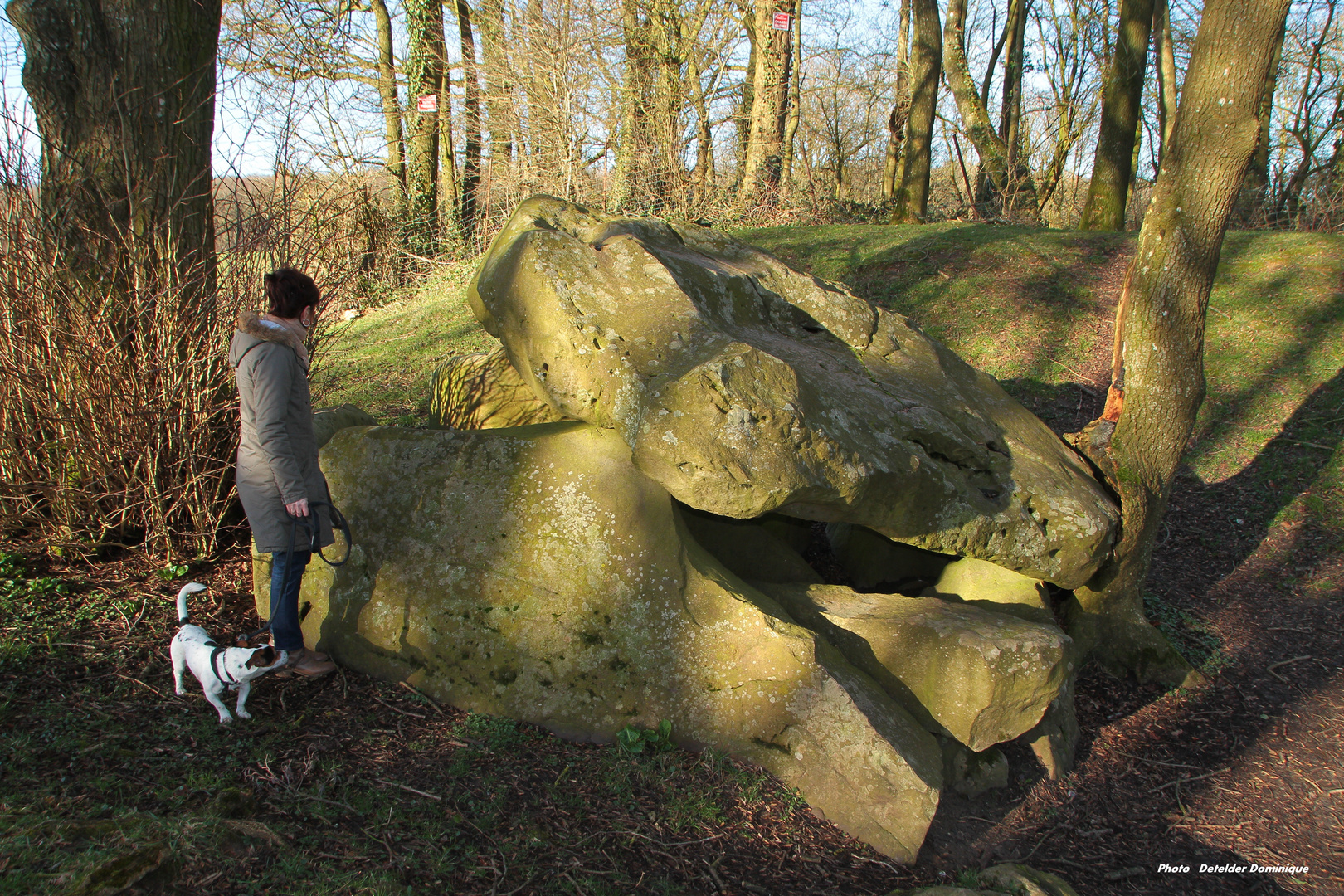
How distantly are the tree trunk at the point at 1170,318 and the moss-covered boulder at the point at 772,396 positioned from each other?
0.43 meters

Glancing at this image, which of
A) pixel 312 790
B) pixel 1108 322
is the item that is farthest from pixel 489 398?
pixel 1108 322

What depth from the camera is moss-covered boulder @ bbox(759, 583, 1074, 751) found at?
3.68 meters

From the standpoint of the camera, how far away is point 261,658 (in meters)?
3.18

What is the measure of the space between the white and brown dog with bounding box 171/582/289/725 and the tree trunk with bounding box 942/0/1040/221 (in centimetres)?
1502

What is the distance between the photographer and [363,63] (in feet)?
41.7

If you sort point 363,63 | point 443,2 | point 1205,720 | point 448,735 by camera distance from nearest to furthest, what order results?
point 448,735
point 1205,720
point 363,63
point 443,2

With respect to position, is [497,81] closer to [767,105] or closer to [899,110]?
[767,105]

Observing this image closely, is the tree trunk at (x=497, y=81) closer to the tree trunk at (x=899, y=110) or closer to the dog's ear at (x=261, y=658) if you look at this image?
the tree trunk at (x=899, y=110)

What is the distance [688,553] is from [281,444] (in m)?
1.84

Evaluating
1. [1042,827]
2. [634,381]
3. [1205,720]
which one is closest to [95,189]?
[634,381]

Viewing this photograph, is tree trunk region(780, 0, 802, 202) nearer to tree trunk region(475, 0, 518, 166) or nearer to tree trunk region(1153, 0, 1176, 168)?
tree trunk region(475, 0, 518, 166)

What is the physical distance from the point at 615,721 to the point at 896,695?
4.53 feet

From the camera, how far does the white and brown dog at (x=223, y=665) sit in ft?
10.3

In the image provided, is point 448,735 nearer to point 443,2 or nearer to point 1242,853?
point 1242,853
